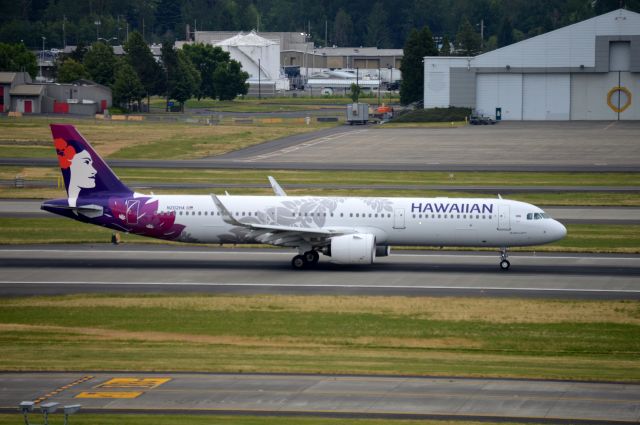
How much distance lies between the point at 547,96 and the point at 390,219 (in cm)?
8451

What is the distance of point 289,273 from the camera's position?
152 ft

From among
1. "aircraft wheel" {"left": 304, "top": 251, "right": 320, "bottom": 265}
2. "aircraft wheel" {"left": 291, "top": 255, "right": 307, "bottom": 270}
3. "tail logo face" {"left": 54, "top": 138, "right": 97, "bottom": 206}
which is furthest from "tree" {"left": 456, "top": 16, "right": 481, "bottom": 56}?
"tail logo face" {"left": 54, "top": 138, "right": 97, "bottom": 206}

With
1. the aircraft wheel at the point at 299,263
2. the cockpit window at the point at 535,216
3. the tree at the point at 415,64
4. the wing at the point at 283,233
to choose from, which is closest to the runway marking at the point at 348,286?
the wing at the point at 283,233

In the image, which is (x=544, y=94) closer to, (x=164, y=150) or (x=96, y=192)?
(x=164, y=150)

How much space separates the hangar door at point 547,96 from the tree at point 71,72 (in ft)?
225

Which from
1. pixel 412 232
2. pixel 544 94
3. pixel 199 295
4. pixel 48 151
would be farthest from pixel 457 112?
pixel 199 295

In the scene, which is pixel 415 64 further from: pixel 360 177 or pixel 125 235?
pixel 125 235

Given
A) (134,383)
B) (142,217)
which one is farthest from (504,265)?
(134,383)

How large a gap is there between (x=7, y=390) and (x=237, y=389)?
A: 642 cm

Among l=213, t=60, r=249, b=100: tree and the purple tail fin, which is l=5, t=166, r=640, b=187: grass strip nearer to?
the purple tail fin

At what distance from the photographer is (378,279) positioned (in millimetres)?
44906

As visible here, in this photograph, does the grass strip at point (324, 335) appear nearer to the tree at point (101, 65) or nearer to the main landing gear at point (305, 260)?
the main landing gear at point (305, 260)

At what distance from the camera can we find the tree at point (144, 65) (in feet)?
495

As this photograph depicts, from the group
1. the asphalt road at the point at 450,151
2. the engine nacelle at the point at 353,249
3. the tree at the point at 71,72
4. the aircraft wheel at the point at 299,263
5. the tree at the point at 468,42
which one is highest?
the tree at the point at 468,42
